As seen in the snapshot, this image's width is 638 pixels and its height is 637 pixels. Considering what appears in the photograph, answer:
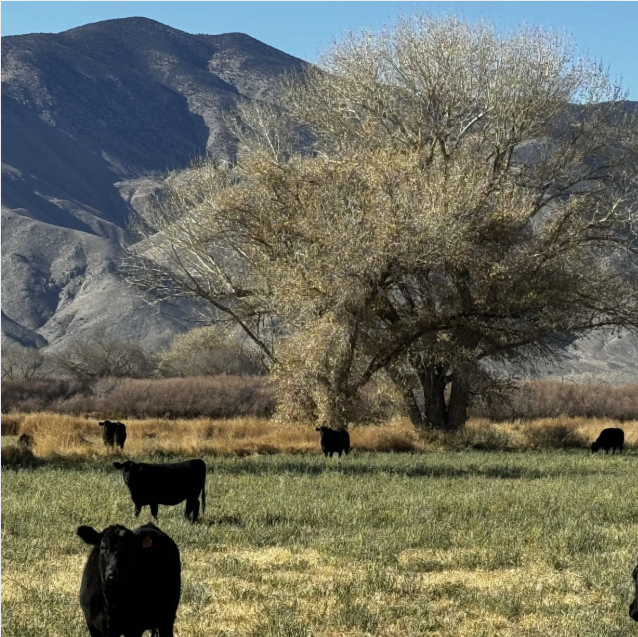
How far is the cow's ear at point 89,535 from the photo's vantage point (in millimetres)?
7723

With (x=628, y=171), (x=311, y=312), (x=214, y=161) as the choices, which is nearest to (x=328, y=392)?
(x=311, y=312)

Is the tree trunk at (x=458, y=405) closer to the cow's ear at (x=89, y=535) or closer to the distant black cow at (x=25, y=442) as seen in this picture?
the distant black cow at (x=25, y=442)

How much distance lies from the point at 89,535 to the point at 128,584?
0.54 m

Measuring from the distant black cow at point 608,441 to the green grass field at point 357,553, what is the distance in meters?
10.6

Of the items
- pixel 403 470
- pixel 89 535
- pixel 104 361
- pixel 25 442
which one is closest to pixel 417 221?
pixel 403 470

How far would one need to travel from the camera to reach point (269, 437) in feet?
98.0

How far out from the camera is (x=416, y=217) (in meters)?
30.7

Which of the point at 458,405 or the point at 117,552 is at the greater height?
the point at 458,405

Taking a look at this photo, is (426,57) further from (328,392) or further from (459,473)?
(459,473)

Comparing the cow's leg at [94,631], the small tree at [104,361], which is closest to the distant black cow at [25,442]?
the cow's leg at [94,631]

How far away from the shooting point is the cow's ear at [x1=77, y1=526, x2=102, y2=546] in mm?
7723

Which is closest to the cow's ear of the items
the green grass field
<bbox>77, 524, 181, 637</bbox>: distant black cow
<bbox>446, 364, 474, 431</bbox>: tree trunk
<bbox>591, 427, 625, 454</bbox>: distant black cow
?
<bbox>77, 524, 181, 637</bbox>: distant black cow

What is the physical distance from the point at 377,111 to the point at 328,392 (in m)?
10.7

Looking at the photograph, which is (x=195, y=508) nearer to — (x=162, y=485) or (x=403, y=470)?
(x=162, y=485)
